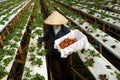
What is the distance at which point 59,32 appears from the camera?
24.0 feet

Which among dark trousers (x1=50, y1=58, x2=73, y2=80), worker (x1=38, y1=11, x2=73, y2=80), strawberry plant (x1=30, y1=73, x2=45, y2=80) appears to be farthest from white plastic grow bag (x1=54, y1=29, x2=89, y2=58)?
strawberry plant (x1=30, y1=73, x2=45, y2=80)

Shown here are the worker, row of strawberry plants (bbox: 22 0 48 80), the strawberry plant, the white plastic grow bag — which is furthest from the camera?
the worker

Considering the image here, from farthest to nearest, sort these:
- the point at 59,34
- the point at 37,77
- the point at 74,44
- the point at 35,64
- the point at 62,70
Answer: the point at 62,70
the point at 59,34
the point at 35,64
the point at 74,44
the point at 37,77

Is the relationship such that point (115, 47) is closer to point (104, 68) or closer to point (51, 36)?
point (104, 68)

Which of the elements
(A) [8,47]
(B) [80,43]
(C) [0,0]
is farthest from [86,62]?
(C) [0,0]

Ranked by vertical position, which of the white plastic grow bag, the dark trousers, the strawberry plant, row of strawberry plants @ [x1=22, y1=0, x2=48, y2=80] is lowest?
the dark trousers

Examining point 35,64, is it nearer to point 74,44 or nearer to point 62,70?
point 62,70

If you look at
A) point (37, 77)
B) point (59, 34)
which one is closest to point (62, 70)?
point (59, 34)

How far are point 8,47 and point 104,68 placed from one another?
4.63m

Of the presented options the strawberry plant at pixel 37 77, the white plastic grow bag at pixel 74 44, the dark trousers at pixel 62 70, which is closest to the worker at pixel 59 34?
the dark trousers at pixel 62 70

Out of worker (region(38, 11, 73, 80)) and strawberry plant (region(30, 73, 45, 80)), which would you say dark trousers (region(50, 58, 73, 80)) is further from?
strawberry plant (region(30, 73, 45, 80))

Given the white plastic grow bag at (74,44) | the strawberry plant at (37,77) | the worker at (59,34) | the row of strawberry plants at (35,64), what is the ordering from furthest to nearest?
the worker at (59,34), the white plastic grow bag at (74,44), the row of strawberry plants at (35,64), the strawberry plant at (37,77)

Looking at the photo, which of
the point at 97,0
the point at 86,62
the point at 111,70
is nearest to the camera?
the point at 111,70

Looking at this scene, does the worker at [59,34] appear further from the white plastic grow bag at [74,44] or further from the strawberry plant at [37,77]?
the strawberry plant at [37,77]
